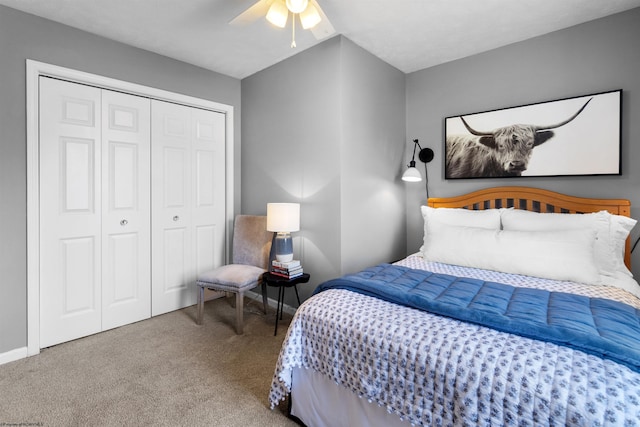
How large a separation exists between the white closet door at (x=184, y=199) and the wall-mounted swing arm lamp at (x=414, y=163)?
206 cm

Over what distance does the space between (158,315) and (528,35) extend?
428 cm

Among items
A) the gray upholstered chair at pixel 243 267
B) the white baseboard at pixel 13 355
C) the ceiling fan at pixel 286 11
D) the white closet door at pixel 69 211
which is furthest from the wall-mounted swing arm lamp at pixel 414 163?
the white baseboard at pixel 13 355

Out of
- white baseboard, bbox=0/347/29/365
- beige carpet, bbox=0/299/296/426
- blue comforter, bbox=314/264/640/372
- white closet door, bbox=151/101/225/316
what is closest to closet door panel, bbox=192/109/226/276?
white closet door, bbox=151/101/225/316

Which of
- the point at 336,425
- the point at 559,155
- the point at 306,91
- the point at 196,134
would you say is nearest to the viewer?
the point at 336,425

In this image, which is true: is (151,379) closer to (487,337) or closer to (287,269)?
(287,269)

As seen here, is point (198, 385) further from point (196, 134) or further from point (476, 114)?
point (476, 114)

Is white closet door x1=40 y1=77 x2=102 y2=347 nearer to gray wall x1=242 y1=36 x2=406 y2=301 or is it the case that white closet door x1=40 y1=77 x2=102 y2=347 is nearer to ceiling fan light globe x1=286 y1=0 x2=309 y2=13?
gray wall x1=242 y1=36 x2=406 y2=301

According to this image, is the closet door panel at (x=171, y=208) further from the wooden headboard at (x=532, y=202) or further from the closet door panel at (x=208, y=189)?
the wooden headboard at (x=532, y=202)

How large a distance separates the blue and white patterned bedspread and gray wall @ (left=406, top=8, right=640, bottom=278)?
2.03 metres

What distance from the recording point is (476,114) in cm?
304

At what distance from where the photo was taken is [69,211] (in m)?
2.60

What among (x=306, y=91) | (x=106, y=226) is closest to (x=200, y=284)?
(x=106, y=226)

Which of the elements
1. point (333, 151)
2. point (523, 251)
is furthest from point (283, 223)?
point (523, 251)

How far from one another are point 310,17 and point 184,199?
2.24 m
